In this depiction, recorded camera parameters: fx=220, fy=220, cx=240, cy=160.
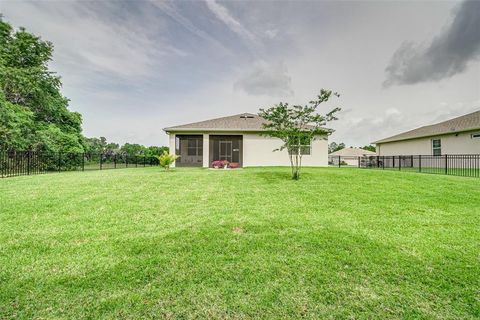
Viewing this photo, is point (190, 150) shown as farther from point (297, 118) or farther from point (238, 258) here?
point (238, 258)

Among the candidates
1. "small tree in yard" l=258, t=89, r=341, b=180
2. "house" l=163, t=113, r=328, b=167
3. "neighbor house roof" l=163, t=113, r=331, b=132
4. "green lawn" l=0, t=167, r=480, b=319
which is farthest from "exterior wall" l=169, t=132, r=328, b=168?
"green lawn" l=0, t=167, r=480, b=319

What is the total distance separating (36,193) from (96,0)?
8187mm

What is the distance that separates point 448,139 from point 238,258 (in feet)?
77.0

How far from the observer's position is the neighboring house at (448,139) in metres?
16.3

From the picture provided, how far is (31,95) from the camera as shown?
19.5 metres

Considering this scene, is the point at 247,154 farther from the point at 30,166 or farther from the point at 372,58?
the point at 30,166

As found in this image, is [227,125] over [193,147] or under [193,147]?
over

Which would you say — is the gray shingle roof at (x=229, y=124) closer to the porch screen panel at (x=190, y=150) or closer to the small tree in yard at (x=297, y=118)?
the porch screen panel at (x=190, y=150)

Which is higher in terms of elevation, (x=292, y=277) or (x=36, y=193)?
(x=36, y=193)

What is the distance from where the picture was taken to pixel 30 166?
39.5 feet

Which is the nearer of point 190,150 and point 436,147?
point 190,150

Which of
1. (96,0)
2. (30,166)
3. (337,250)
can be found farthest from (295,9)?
(30,166)

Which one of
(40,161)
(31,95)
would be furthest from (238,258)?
(31,95)

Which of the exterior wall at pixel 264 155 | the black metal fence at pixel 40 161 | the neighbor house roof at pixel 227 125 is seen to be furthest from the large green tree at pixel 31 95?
the exterior wall at pixel 264 155
